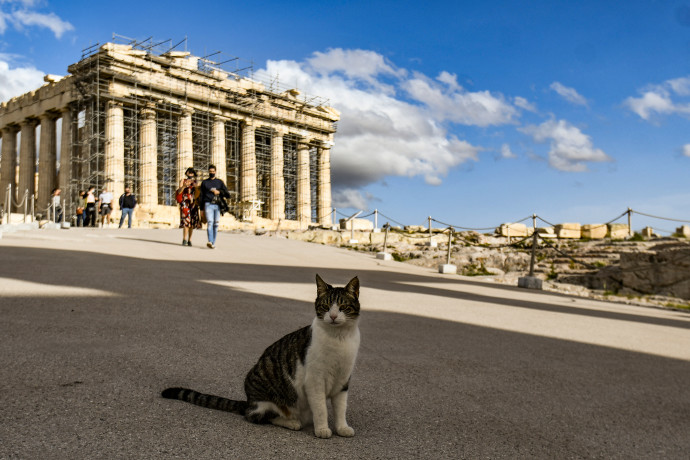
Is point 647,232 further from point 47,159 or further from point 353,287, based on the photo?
point 47,159

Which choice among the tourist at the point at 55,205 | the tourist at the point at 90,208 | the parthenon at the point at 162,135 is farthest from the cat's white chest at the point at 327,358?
the parthenon at the point at 162,135

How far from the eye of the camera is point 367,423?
10.4 ft

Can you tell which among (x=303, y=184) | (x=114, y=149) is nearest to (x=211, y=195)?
(x=114, y=149)

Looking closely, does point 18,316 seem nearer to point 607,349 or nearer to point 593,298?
point 607,349

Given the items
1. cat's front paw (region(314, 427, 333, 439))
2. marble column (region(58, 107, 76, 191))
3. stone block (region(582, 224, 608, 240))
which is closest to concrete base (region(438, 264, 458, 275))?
cat's front paw (region(314, 427, 333, 439))

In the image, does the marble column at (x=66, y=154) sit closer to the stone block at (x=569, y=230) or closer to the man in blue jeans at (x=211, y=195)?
the man in blue jeans at (x=211, y=195)

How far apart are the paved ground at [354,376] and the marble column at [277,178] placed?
37.2 m

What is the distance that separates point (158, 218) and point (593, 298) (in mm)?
26253

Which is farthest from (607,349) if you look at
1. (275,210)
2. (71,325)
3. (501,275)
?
(275,210)

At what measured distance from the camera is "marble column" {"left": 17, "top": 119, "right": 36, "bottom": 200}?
40562mm

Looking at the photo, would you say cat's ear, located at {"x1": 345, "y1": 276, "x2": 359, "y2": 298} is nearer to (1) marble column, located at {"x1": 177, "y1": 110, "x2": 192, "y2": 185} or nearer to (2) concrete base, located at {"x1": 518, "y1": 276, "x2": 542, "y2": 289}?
(2) concrete base, located at {"x1": 518, "y1": 276, "x2": 542, "y2": 289}

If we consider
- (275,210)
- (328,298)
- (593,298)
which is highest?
(275,210)

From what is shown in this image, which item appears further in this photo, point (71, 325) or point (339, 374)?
point (71, 325)

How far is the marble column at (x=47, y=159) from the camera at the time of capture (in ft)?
126
